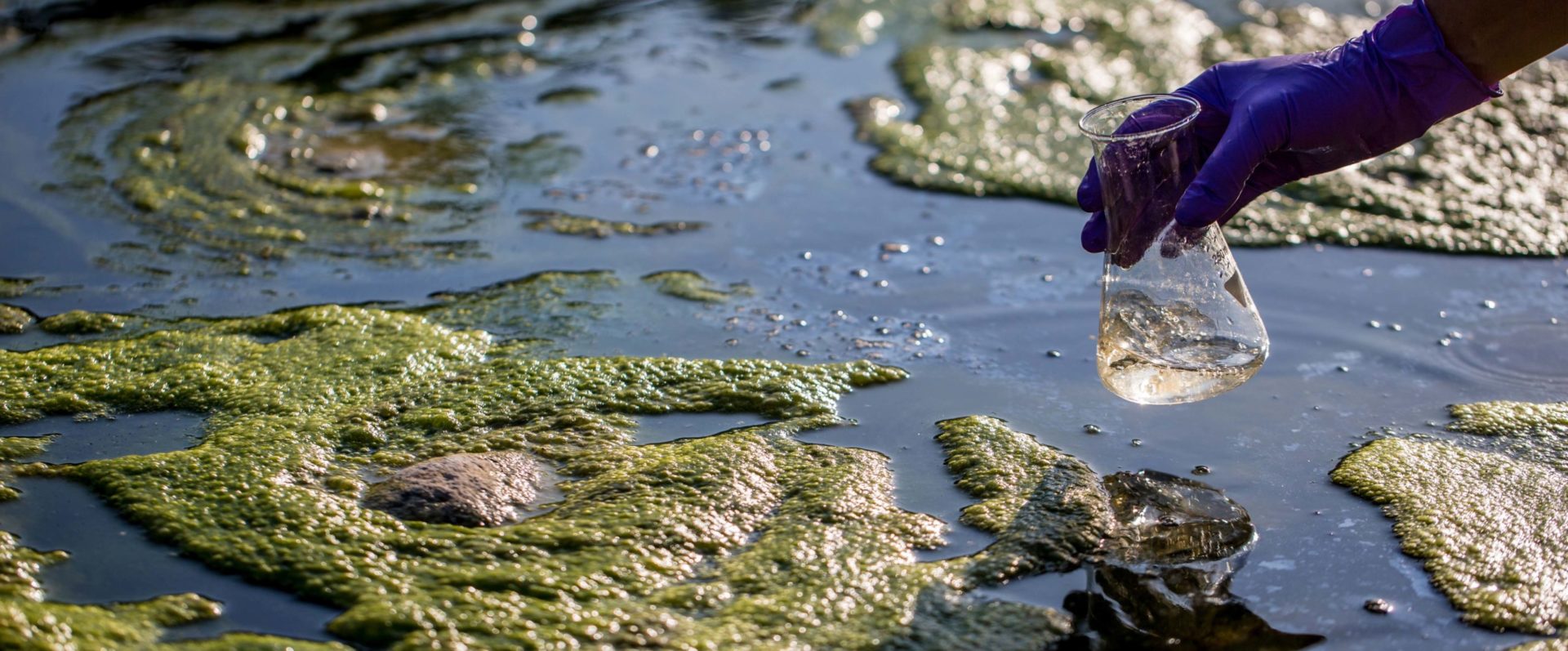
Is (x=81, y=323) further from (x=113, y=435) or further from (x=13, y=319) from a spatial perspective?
(x=113, y=435)

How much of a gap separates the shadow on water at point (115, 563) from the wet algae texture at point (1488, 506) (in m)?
1.95

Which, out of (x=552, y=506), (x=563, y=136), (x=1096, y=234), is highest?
(x=1096, y=234)

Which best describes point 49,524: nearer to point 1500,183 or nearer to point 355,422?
point 355,422

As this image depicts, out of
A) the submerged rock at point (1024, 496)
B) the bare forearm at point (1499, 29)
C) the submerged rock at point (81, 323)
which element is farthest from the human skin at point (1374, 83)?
the submerged rock at point (81, 323)

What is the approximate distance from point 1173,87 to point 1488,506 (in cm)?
281

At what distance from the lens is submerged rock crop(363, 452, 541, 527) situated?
261cm

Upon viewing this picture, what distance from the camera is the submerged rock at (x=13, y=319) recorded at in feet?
11.4

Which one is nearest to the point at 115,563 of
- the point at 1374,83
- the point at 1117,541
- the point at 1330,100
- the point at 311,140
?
the point at 1117,541

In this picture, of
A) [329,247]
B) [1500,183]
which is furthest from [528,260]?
[1500,183]

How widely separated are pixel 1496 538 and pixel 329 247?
3.05 meters

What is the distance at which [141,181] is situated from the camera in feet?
14.5

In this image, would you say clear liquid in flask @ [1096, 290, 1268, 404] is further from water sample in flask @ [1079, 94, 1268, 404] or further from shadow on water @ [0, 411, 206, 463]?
shadow on water @ [0, 411, 206, 463]

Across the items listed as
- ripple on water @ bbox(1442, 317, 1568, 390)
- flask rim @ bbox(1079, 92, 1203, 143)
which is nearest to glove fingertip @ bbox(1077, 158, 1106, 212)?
flask rim @ bbox(1079, 92, 1203, 143)

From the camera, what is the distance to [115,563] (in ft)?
8.14
